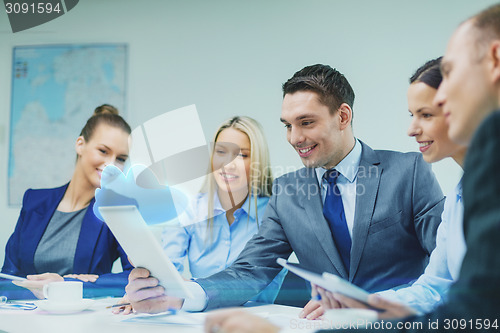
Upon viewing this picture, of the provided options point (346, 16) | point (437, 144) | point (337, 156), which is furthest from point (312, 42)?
point (437, 144)

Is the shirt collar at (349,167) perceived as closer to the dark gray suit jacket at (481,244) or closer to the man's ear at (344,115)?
the man's ear at (344,115)

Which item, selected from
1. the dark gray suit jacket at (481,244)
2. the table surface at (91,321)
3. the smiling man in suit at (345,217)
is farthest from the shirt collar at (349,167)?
the dark gray suit jacket at (481,244)

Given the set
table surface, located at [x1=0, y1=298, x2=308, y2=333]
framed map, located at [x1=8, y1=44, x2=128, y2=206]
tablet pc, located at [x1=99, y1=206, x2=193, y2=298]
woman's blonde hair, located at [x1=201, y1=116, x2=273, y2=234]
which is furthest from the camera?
framed map, located at [x1=8, y1=44, x2=128, y2=206]

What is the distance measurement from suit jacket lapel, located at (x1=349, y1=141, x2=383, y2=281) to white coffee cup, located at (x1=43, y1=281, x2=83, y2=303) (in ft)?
3.20

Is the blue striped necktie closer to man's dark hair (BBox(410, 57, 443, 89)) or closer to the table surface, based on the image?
the table surface

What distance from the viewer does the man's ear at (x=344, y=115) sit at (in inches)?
80.8

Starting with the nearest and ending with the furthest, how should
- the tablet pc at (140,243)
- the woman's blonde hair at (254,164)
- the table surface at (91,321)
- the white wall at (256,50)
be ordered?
1. the tablet pc at (140,243)
2. the table surface at (91,321)
3. the woman's blonde hair at (254,164)
4. the white wall at (256,50)

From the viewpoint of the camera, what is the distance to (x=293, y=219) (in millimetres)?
1853

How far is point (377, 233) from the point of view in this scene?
1.73 meters

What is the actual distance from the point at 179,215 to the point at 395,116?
1510mm

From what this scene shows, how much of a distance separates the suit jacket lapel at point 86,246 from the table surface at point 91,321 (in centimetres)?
71

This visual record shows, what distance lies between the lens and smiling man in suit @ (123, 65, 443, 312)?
5.66 ft

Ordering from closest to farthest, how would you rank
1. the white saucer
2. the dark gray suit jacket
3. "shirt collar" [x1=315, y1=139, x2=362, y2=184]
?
the dark gray suit jacket → the white saucer → "shirt collar" [x1=315, y1=139, x2=362, y2=184]

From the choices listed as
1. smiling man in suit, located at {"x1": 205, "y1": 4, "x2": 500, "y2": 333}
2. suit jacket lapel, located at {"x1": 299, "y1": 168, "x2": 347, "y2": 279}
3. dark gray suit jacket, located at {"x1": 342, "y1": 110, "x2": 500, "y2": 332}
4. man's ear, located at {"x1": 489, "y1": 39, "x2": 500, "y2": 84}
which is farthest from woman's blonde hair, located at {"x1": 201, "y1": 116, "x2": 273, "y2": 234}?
dark gray suit jacket, located at {"x1": 342, "y1": 110, "x2": 500, "y2": 332}
